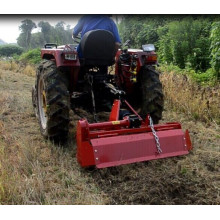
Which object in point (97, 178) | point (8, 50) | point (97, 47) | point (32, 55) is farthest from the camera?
point (32, 55)

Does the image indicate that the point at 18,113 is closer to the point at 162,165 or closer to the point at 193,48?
the point at 162,165

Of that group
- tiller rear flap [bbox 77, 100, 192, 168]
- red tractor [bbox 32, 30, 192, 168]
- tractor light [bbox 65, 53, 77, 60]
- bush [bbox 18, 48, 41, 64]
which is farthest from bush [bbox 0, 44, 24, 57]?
tiller rear flap [bbox 77, 100, 192, 168]

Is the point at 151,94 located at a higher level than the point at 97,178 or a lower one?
higher

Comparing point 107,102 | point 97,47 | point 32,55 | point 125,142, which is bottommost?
point 32,55

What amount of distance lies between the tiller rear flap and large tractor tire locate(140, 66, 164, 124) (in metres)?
0.43

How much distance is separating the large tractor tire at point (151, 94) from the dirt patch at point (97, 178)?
65 centimetres

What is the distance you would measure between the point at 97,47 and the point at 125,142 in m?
1.27

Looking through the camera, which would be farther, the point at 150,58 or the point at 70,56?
the point at 150,58

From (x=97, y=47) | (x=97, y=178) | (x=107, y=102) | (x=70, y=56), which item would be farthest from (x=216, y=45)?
(x=97, y=178)

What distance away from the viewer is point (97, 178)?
9.17ft

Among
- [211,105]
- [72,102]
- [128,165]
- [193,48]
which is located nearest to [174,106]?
[211,105]

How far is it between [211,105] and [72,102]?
2305mm

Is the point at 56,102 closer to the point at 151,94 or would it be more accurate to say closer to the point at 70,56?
the point at 70,56

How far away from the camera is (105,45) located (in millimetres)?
3543
